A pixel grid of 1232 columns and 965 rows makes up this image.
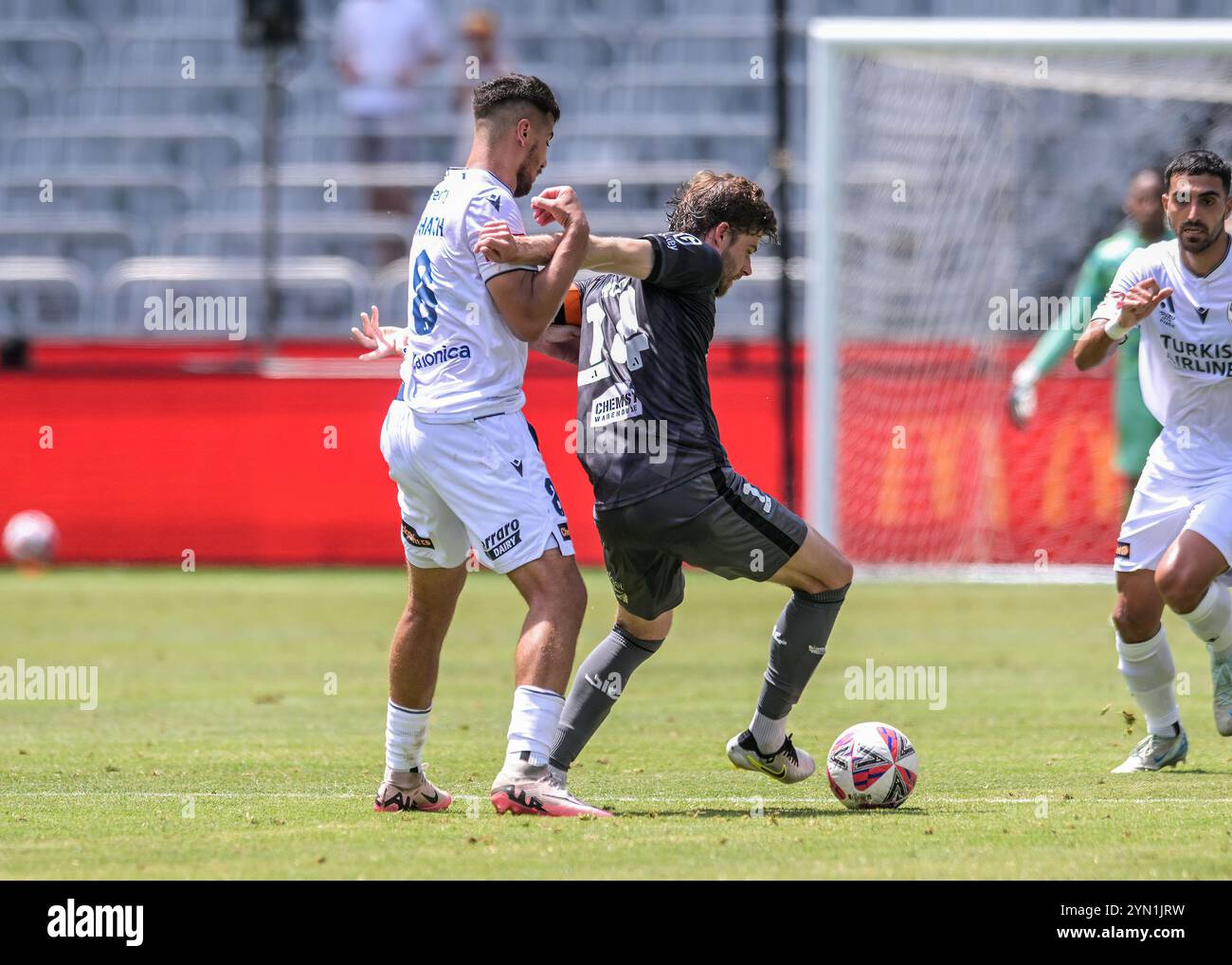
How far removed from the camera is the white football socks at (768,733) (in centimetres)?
684

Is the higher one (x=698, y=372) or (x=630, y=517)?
(x=698, y=372)

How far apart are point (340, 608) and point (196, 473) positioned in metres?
3.64

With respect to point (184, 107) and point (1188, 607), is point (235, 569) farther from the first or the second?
point (1188, 607)

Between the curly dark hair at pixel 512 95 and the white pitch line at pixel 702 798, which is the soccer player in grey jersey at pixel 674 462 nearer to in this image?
the white pitch line at pixel 702 798

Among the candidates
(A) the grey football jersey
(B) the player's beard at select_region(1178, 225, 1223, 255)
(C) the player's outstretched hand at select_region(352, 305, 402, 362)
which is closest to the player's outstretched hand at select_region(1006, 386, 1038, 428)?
(B) the player's beard at select_region(1178, 225, 1223, 255)

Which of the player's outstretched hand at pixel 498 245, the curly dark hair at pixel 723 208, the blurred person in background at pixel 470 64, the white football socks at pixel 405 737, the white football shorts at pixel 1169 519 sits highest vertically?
the blurred person in background at pixel 470 64

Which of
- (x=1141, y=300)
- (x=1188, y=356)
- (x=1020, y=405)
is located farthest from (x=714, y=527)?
(x=1020, y=405)

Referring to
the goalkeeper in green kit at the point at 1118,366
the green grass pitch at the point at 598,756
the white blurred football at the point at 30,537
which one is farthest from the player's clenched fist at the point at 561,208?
the white blurred football at the point at 30,537

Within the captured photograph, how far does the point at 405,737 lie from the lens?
636cm

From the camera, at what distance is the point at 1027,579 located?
16.2m

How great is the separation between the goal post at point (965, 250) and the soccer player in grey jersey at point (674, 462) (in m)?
8.35

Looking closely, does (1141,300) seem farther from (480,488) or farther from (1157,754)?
(480,488)
